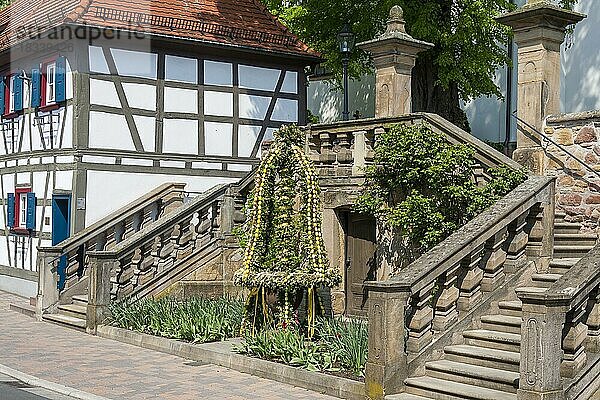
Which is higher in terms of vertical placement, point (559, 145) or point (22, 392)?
point (559, 145)

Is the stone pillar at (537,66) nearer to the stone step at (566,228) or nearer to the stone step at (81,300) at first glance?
the stone step at (566,228)

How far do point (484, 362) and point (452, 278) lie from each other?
1.10 meters

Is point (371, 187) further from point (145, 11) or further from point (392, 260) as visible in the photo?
point (145, 11)

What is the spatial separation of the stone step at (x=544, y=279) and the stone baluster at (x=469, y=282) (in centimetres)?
78

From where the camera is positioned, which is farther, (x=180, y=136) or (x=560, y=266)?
(x=180, y=136)

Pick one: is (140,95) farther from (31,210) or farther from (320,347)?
(320,347)

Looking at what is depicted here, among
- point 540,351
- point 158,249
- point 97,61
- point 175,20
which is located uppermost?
point 175,20

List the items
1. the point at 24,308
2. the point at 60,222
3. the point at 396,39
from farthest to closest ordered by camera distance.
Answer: the point at 60,222 → the point at 24,308 → the point at 396,39

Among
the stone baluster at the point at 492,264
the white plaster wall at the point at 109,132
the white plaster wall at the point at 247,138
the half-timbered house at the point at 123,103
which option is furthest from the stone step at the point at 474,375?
Answer: the white plaster wall at the point at 247,138

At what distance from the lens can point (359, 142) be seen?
549 inches

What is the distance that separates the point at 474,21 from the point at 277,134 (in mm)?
7703

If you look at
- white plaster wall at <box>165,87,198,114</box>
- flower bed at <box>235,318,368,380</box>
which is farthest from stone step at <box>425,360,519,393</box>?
white plaster wall at <box>165,87,198,114</box>

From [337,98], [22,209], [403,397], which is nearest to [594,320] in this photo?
[403,397]

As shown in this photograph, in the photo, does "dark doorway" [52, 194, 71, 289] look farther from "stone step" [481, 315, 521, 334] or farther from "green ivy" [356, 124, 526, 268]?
"stone step" [481, 315, 521, 334]
